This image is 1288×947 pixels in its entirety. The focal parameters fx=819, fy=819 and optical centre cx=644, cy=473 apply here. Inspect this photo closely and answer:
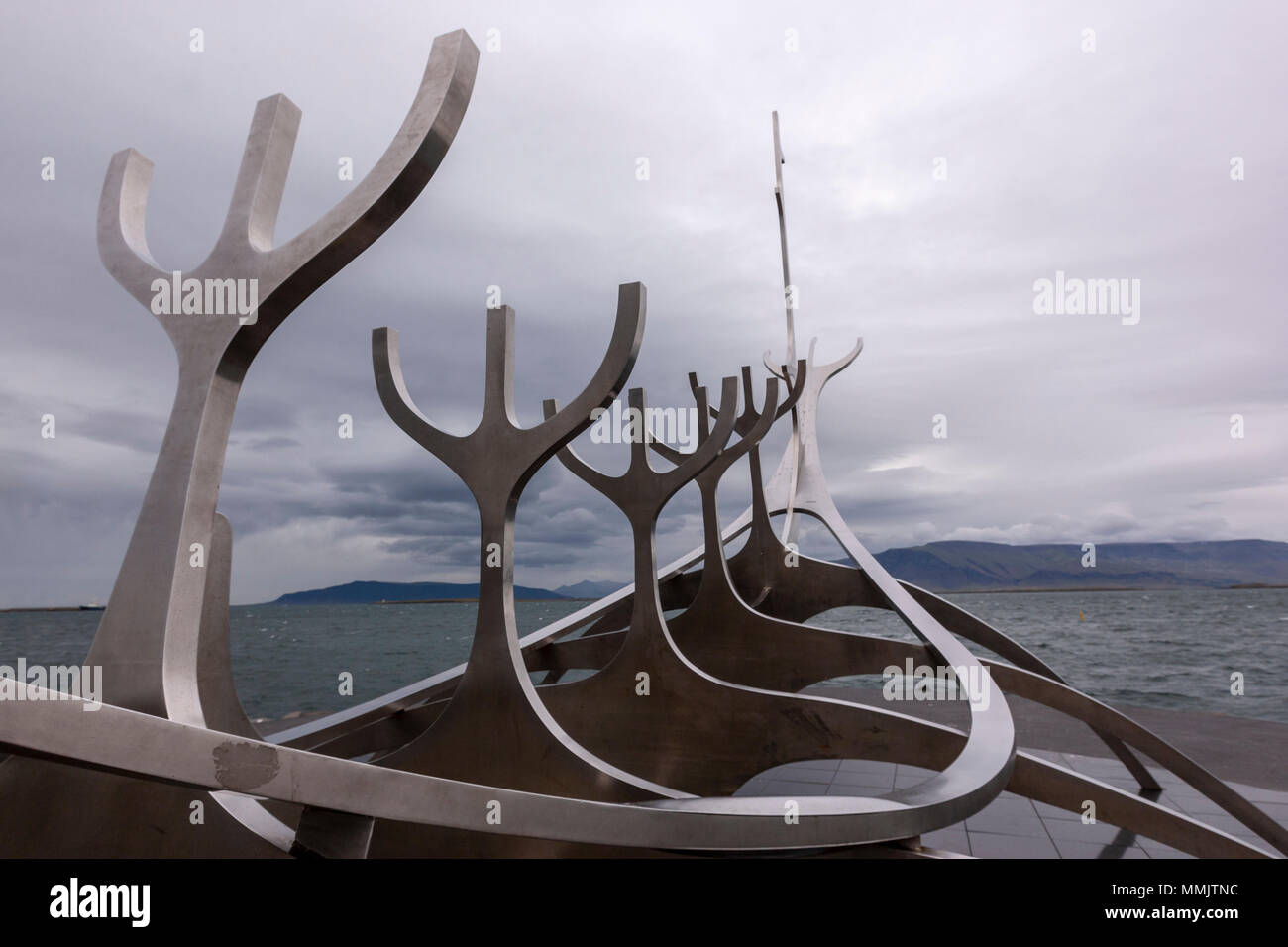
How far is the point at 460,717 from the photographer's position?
17.1 feet

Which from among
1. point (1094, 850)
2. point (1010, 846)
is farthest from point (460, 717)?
point (1094, 850)

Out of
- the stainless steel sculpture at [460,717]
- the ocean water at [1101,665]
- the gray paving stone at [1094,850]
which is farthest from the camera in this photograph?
the ocean water at [1101,665]

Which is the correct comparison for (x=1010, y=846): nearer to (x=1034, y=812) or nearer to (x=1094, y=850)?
(x=1094, y=850)

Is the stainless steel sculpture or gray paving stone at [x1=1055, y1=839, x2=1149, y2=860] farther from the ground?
the stainless steel sculpture

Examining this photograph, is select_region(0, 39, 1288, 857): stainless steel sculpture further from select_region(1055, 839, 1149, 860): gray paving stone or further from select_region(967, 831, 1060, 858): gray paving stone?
select_region(967, 831, 1060, 858): gray paving stone

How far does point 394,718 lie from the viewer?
6324 mm

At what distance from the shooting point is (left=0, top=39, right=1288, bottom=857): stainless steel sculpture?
106 inches

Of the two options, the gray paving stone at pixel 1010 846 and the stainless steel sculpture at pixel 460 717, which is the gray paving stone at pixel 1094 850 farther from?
the stainless steel sculpture at pixel 460 717

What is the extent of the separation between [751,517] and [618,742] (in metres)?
5.82

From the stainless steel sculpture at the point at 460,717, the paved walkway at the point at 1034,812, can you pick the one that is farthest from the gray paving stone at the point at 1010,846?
the stainless steel sculpture at the point at 460,717

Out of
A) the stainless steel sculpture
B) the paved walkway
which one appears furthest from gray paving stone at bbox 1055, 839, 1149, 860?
the stainless steel sculpture

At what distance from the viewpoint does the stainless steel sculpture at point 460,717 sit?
2.70 metres
